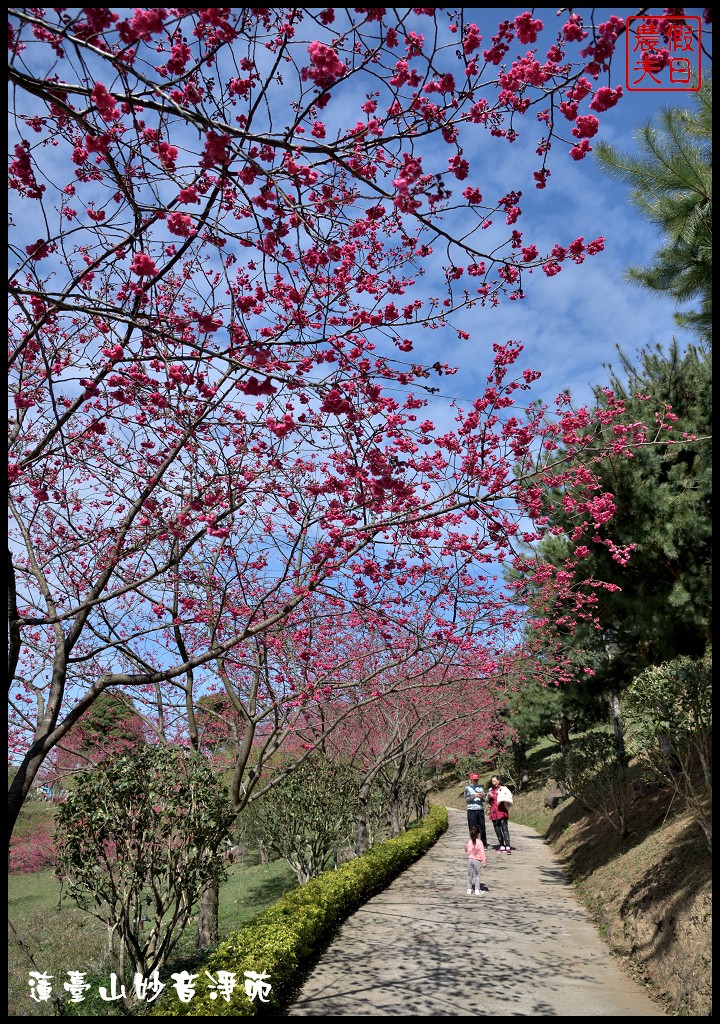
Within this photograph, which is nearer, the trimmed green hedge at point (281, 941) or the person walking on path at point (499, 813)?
the trimmed green hedge at point (281, 941)

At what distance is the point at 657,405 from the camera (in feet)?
30.1

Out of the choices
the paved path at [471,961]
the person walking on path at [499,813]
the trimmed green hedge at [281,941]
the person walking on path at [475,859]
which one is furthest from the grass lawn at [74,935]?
the person walking on path at [499,813]

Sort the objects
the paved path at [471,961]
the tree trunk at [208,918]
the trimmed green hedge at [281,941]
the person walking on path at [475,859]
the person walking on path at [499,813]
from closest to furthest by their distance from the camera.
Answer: the trimmed green hedge at [281,941]
the paved path at [471,961]
the tree trunk at [208,918]
the person walking on path at [475,859]
the person walking on path at [499,813]

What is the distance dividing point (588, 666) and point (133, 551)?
34.4ft

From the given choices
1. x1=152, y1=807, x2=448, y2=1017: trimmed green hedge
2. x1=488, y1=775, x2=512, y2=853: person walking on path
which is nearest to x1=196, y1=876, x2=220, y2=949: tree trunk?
x1=152, y1=807, x2=448, y2=1017: trimmed green hedge

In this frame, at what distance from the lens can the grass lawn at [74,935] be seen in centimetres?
702

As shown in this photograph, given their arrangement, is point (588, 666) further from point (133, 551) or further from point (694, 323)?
point (133, 551)

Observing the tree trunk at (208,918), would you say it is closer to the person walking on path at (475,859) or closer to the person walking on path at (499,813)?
the person walking on path at (475,859)

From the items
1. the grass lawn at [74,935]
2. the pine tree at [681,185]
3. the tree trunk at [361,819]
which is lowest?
the grass lawn at [74,935]

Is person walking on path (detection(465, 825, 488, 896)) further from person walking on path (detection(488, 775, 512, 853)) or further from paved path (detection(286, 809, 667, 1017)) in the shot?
person walking on path (detection(488, 775, 512, 853))

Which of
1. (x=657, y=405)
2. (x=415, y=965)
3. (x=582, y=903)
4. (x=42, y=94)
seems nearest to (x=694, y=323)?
(x=657, y=405)

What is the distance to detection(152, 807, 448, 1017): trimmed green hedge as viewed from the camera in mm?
5035

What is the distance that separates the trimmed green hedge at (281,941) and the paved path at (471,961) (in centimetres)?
22

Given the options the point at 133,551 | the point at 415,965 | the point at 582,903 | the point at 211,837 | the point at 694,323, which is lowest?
the point at 582,903
